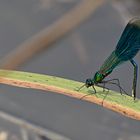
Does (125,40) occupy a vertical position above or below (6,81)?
below

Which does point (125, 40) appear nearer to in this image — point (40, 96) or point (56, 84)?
point (56, 84)

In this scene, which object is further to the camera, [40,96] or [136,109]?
[40,96]

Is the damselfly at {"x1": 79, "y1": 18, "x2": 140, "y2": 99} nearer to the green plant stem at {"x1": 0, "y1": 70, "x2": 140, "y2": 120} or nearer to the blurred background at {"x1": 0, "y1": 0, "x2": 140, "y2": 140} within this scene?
the blurred background at {"x1": 0, "y1": 0, "x2": 140, "y2": 140}

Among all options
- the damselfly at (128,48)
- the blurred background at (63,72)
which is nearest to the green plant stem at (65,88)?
the damselfly at (128,48)

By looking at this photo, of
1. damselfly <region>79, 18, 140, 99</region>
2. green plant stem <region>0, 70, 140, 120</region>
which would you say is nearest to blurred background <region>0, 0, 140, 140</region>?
damselfly <region>79, 18, 140, 99</region>

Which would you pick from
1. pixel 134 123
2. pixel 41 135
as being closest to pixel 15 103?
pixel 41 135

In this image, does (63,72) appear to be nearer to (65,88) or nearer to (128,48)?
(128,48)

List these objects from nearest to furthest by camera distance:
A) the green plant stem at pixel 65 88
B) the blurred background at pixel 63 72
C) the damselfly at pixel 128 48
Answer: the green plant stem at pixel 65 88
the damselfly at pixel 128 48
the blurred background at pixel 63 72

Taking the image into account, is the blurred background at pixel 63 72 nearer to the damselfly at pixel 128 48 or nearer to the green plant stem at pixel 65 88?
the damselfly at pixel 128 48
